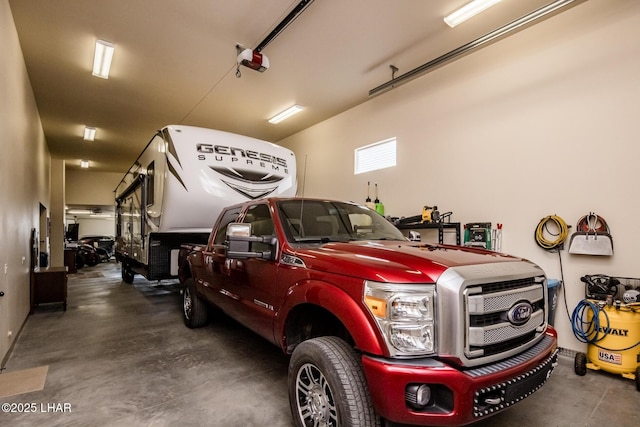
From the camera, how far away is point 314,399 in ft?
6.53

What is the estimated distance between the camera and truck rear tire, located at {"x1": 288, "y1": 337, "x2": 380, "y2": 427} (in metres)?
1.70

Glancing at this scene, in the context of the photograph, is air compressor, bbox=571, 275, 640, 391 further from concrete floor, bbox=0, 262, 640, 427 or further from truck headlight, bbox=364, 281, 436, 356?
truck headlight, bbox=364, 281, 436, 356

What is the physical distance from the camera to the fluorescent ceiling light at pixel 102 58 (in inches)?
191

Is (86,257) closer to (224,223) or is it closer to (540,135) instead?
(224,223)

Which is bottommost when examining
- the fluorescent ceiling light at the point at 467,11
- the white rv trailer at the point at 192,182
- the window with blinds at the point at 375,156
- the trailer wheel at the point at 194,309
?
the trailer wheel at the point at 194,309

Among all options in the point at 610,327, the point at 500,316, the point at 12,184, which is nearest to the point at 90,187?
the point at 12,184

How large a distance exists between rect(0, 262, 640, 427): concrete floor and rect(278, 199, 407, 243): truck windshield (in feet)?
4.64

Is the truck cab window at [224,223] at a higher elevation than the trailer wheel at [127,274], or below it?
higher

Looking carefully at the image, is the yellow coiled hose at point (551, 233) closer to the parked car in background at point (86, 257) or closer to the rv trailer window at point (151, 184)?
the rv trailer window at point (151, 184)

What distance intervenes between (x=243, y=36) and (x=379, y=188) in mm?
3630

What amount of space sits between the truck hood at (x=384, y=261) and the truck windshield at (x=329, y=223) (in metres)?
0.36

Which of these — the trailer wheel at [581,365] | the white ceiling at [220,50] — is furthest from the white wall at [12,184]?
the trailer wheel at [581,365]

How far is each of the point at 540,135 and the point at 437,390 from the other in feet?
12.9

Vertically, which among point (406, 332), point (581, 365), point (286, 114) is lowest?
point (581, 365)
